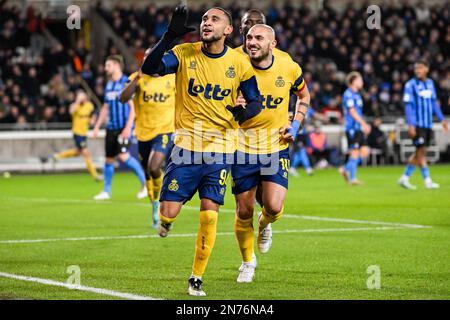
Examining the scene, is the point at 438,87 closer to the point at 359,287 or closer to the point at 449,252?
the point at 449,252

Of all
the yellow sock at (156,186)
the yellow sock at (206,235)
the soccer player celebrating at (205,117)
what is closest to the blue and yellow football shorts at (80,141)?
the yellow sock at (156,186)

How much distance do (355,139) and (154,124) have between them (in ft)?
27.8

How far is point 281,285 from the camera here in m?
8.79

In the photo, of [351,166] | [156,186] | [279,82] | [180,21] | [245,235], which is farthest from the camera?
[351,166]

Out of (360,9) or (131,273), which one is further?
(360,9)

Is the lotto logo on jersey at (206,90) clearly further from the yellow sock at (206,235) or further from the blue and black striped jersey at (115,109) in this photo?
the blue and black striped jersey at (115,109)

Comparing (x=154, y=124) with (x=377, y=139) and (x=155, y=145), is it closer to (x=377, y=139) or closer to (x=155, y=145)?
(x=155, y=145)

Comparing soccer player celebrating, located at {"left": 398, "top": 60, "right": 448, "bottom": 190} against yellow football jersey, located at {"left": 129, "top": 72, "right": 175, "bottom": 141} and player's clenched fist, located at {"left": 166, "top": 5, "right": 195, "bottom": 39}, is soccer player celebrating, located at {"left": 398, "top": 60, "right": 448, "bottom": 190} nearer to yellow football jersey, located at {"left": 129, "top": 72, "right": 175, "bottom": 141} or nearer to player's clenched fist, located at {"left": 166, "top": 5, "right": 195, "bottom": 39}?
yellow football jersey, located at {"left": 129, "top": 72, "right": 175, "bottom": 141}

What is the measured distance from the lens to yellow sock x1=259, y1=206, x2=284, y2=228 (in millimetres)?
9898

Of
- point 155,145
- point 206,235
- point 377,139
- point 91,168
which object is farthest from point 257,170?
point 377,139

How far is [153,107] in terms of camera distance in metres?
14.9

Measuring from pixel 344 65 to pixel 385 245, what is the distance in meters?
26.7
